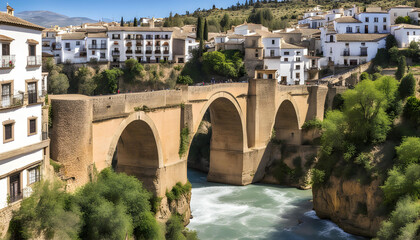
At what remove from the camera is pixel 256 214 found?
41938 mm

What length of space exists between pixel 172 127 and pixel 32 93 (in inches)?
585

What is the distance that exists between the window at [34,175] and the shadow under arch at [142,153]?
10871 mm

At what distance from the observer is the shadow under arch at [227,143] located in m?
48.9

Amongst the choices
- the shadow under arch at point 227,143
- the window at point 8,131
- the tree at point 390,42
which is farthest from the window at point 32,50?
the tree at point 390,42

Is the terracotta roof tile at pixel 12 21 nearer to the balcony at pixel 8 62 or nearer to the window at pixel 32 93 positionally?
the balcony at pixel 8 62

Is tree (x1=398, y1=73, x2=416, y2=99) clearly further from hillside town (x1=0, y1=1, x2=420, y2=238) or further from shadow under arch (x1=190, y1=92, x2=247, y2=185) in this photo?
shadow under arch (x1=190, y1=92, x2=247, y2=185)

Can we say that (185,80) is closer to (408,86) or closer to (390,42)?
(390,42)

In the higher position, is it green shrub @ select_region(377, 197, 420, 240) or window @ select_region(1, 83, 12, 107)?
window @ select_region(1, 83, 12, 107)

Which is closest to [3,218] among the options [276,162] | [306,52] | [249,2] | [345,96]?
[345,96]

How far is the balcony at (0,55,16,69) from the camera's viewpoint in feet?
72.0

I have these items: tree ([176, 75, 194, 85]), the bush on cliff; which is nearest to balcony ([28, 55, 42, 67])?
the bush on cliff

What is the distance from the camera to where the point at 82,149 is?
2741cm

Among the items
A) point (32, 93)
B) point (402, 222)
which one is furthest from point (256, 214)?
point (32, 93)

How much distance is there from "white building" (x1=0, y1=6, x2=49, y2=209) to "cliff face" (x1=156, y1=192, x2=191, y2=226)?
12320 mm
